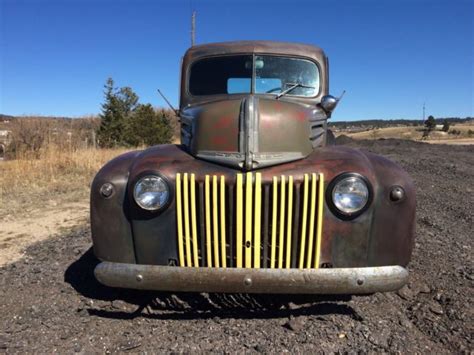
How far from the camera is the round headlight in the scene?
284cm

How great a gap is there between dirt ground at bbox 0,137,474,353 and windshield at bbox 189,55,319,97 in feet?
6.70

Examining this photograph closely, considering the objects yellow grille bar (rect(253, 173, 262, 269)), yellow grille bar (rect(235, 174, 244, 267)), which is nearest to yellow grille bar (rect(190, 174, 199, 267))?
yellow grille bar (rect(235, 174, 244, 267))

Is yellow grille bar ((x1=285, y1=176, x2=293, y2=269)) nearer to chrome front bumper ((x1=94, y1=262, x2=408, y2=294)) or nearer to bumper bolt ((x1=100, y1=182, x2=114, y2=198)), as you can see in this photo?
chrome front bumper ((x1=94, y1=262, x2=408, y2=294))

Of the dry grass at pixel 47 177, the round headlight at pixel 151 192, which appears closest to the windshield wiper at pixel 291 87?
the round headlight at pixel 151 192

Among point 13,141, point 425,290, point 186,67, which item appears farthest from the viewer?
point 13,141

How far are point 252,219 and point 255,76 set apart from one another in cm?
203

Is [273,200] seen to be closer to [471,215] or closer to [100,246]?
[100,246]

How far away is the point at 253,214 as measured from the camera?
8.91 ft

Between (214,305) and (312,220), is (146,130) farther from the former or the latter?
(312,220)

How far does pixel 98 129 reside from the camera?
2919 centimetres

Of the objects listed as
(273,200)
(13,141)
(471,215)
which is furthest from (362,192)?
(13,141)

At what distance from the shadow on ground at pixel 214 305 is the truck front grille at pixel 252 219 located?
59cm

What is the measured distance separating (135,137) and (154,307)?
2352 cm

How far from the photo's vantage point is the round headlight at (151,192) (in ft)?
9.33
